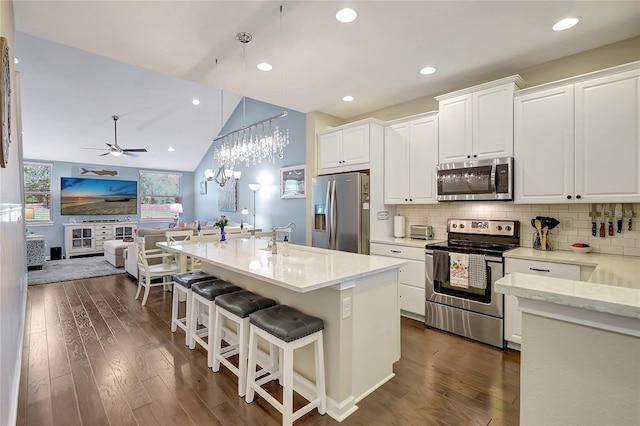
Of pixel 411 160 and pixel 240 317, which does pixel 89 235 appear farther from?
pixel 411 160

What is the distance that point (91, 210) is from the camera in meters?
8.38

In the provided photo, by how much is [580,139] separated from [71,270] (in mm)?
8416

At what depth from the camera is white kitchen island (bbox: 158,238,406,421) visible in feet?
6.34

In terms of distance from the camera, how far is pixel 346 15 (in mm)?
2338

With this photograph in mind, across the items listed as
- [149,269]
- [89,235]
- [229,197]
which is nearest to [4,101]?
[149,269]

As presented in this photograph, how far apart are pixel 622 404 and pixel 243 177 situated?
7485mm

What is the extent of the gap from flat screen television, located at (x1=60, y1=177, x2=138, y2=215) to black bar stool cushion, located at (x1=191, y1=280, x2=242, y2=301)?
7.65 meters

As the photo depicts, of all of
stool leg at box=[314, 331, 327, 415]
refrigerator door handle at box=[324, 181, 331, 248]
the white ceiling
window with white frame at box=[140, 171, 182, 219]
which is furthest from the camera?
window with white frame at box=[140, 171, 182, 219]

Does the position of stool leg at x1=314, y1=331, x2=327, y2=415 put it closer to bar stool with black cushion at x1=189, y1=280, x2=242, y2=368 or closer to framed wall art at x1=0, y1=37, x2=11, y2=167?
bar stool with black cushion at x1=189, y1=280, x2=242, y2=368

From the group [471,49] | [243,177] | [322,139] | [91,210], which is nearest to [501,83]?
[471,49]

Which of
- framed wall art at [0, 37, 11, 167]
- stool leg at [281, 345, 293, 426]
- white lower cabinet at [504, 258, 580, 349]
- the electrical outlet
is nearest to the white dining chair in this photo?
framed wall art at [0, 37, 11, 167]

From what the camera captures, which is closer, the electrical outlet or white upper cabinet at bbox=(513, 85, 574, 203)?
the electrical outlet

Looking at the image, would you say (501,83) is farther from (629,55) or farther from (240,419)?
(240,419)

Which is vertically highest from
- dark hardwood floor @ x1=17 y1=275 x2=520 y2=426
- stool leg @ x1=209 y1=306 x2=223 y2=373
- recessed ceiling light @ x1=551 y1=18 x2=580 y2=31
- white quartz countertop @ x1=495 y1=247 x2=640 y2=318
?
recessed ceiling light @ x1=551 y1=18 x2=580 y2=31
